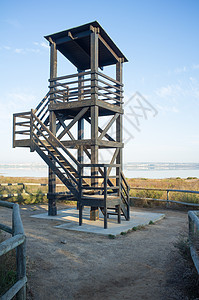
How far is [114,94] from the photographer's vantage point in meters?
11.8

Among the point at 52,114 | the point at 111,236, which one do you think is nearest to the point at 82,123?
the point at 52,114

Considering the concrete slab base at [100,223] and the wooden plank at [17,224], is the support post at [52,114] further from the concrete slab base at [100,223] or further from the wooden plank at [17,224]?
the wooden plank at [17,224]

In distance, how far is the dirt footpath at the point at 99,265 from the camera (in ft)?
14.7

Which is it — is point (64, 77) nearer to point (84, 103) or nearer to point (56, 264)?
point (84, 103)

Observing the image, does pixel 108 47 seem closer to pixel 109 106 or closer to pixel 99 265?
pixel 109 106

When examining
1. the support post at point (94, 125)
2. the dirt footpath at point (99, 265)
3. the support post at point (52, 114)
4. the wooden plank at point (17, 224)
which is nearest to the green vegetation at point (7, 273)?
the dirt footpath at point (99, 265)

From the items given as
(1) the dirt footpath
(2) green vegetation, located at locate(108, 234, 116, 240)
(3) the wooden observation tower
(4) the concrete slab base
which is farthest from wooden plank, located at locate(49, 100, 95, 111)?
(2) green vegetation, located at locate(108, 234, 116, 240)

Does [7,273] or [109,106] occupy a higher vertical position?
[109,106]

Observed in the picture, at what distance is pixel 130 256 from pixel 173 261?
3.34ft

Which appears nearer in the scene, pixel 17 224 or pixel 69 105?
pixel 17 224

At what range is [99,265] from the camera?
5.77m

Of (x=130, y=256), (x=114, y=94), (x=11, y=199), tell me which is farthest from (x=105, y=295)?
(x=11, y=199)

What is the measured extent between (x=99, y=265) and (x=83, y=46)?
10323 mm

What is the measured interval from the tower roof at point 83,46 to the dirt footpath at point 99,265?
796 centimetres
